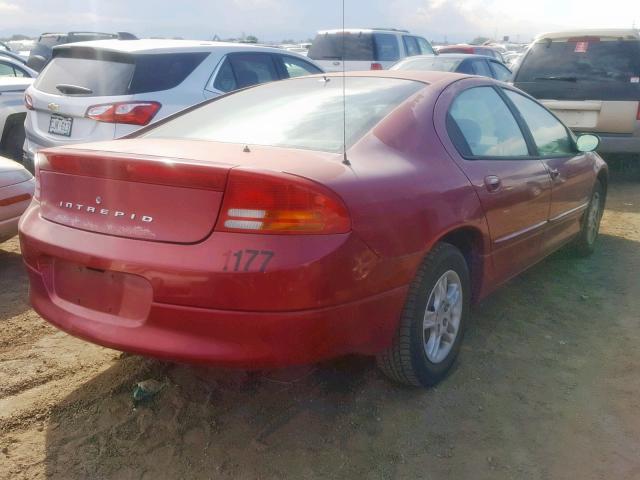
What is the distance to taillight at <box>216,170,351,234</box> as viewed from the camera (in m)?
2.36

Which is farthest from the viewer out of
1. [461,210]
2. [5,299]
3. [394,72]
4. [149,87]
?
[149,87]

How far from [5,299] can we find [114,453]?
2030mm

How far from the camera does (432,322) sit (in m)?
3.06

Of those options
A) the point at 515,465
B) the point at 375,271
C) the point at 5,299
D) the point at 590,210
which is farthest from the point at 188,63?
the point at 515,465

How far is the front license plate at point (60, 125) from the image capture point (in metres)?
5.73

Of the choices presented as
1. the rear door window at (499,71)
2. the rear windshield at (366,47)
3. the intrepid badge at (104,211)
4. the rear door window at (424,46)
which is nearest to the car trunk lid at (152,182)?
the intrepid badge at (104,211)

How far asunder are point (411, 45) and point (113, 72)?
33.1ft

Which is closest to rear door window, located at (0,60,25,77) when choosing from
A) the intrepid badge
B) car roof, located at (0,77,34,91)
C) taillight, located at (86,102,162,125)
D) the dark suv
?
car roof, located at (0,77,34,91)

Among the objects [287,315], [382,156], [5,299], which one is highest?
[382,156]

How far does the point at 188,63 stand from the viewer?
243 inches

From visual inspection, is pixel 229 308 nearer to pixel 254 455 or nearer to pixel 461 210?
pixel 254 455

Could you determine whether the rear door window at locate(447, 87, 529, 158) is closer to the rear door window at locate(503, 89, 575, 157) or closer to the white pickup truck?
the rear door window at locate(503, 89, 575, 157)

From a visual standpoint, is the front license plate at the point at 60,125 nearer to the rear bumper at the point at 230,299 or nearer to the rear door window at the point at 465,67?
the rear bumper at the point at 230,299

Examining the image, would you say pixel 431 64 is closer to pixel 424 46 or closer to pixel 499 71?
pixel 499 71
